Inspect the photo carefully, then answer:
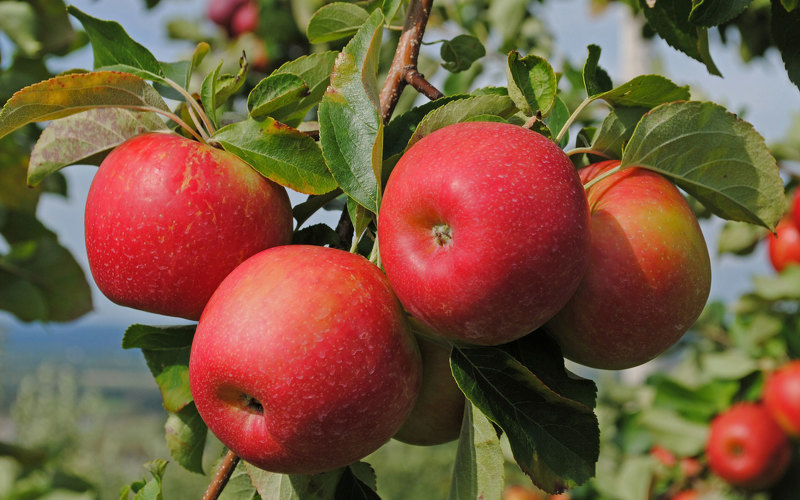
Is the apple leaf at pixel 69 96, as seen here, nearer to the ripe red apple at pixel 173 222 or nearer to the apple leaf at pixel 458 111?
the ripe red apple at pixel 173 222

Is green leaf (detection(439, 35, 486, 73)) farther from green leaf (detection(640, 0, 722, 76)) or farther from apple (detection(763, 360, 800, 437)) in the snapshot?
apple (detection(763, 360, 800, 437))

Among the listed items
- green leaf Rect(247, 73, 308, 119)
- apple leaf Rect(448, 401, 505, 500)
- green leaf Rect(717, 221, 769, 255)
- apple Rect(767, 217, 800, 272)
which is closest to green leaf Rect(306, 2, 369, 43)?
green leaf Rect(247, 73, 308, 119)

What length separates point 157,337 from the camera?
2.58 feet

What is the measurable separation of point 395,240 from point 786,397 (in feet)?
6.31

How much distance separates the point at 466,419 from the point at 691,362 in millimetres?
2613

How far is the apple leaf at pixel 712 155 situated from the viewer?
70 cm

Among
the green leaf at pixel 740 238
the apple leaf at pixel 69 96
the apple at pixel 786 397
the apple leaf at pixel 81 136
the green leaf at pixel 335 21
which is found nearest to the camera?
the apple leaf at pixel 69 96

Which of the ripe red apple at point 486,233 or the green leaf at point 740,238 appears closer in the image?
the ripe red apple at point 486,233

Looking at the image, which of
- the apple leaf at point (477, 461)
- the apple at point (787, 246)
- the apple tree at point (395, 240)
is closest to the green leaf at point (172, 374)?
the apple tree at point (395, 240)

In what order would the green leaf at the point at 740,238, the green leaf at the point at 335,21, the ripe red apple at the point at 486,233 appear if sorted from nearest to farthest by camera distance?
A: the ripe red apple at the point at 486,233, the green leaf at the point at 335,21, the green leaf at the point at 740,238

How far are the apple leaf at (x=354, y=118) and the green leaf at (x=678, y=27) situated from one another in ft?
1.27

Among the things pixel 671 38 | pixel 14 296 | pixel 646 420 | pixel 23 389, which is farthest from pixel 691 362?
pixel 23 389

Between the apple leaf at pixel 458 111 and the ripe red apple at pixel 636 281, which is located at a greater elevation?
the apple leaf at pixel 458 111

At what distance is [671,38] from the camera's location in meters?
0.88
